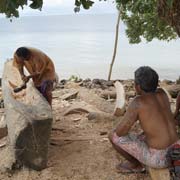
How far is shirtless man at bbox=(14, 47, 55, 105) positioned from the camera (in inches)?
228

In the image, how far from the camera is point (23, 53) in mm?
5594

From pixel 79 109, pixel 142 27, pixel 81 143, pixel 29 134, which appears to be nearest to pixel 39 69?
pixel 81 143

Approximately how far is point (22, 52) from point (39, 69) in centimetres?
40

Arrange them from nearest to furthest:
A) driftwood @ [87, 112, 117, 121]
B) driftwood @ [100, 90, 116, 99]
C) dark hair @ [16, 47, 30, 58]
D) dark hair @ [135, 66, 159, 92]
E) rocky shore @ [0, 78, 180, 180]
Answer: dark hair @ [135, 66, 159, 92]
rocky shore @ [0, 78, 180, 180]
dark hair @ [16, 47, 30, 58]
driftwood @ [87, 112, 117, 121]
driftwood @ [100, 90, 116, 99]

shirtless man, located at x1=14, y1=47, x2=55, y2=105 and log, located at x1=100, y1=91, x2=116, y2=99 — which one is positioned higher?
shirtless man, located at x1=14, y1=47, x2=55, y2=105

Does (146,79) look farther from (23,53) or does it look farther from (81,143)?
(23,53)

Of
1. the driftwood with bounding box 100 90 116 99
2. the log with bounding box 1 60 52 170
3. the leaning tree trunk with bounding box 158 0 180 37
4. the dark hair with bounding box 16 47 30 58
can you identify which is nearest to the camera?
the log with bounding box 1 60 52 170

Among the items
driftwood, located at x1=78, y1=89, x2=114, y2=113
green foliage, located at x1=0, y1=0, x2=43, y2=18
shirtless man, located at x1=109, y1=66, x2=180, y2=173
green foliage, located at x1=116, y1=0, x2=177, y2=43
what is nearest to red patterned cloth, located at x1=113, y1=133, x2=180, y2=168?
shirtless man, located at x1=109, y1=66, x2=180, y2=173

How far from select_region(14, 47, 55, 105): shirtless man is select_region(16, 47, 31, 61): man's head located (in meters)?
0.05

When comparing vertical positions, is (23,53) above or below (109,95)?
above

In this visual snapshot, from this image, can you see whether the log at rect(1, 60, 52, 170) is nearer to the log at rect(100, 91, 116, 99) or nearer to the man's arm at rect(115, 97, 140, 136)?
the man's arm at rect(115, 97, 140, 136)

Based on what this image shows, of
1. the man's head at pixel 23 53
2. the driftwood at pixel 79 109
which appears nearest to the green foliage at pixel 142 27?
the driftwood at pixel 79 109

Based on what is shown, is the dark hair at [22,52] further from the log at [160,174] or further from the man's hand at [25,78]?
the log at [160,174]

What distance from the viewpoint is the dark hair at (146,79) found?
12.6 feet
